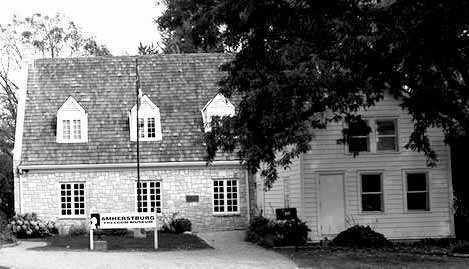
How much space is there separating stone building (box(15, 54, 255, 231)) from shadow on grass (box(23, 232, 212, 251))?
3074mm

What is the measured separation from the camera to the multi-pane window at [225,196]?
3303 cm

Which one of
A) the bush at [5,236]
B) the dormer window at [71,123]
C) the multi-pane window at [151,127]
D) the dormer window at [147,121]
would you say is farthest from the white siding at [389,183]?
the dormer window at [71,123]

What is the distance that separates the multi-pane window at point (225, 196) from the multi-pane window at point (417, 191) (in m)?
8.96

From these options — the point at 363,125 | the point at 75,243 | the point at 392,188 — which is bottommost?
the point at 75,243

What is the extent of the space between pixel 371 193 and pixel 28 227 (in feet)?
43.5

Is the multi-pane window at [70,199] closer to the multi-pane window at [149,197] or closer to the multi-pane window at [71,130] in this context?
the multi-pane window at [71,130]

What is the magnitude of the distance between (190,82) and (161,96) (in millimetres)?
1682

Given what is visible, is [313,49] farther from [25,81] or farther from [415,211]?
[25,81]

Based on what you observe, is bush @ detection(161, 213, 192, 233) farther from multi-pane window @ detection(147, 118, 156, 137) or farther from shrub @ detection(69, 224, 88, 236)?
multi-pane window @ detection(147, 118, 156, 137)

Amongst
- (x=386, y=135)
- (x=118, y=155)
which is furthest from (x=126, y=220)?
(x=386, y=135)

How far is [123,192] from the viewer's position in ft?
106

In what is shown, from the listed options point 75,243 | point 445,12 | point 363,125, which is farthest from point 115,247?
point 445,12

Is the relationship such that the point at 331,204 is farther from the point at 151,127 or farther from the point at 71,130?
the point at 71,130

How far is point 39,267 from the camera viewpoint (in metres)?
17.8
